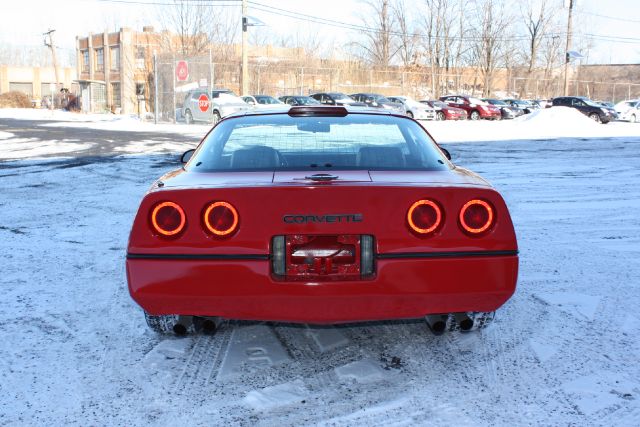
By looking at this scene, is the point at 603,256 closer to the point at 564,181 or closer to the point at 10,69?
the point at 564,181

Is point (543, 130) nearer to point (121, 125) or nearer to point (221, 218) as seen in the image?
point (121, 125)

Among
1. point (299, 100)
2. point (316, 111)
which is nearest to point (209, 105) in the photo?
point (299, 100)

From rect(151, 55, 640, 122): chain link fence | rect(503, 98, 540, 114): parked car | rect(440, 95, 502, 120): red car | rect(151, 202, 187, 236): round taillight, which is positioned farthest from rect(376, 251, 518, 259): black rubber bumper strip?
rect(503, 98, 540, 114): parked car

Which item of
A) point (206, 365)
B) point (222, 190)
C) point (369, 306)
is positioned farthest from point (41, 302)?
point (369, 306)

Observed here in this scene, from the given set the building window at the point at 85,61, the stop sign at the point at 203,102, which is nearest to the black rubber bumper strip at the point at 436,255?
the stop sign at the point at 203,102

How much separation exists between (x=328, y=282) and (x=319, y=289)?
51mm

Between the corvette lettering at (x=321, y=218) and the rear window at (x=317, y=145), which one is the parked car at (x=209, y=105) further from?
the corvette lettering at (x=321, y=218)

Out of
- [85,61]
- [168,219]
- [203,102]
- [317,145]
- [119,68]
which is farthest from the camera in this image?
[85,61]

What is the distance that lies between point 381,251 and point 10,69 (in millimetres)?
85571

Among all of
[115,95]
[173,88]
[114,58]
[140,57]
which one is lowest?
[173,88]

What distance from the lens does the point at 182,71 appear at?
83.4 ft

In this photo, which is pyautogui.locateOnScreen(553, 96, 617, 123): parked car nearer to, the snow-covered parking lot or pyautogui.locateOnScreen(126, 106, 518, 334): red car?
the snow-covered parking lot

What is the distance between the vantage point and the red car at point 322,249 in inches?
105

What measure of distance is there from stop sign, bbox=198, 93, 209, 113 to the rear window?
72.0 feet
